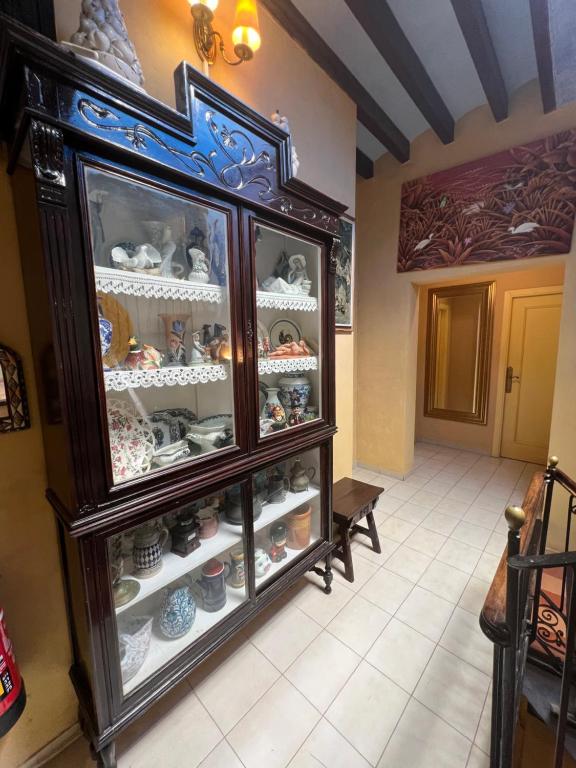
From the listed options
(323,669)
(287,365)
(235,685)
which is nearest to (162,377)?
(287,365)

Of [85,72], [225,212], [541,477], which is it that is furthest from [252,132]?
[541,477]

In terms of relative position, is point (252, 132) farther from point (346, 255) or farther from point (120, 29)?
point (346, 255)

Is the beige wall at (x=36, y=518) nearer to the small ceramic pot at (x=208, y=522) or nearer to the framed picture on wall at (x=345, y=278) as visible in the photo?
the small ceramic pot at (x=208, y=522)

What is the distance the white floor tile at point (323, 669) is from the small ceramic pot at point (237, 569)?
0.44 meters

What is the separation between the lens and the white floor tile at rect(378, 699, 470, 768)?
1.11 meters

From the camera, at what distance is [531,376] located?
3.60m

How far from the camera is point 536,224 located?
234cm

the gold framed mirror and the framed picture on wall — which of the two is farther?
the gold framed mirror

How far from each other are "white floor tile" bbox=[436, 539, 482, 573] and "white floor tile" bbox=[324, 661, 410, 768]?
3.19 feet

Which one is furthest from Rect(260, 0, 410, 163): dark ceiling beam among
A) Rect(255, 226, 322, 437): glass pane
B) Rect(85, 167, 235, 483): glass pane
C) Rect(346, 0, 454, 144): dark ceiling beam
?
Rect(85, 167, 235, 483): glass pane

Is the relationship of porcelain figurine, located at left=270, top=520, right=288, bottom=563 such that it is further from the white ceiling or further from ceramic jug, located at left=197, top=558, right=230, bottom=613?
the white ceiling

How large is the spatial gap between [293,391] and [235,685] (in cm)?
131

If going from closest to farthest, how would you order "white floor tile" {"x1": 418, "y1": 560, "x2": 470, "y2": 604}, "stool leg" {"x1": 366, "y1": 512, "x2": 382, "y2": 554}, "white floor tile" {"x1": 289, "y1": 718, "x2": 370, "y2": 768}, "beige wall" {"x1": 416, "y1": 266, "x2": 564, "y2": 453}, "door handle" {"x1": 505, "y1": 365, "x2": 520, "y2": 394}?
"white floor tile" {"x1": 289, "y1": 718, "x2": 370, "y2": 768}, "white floor tile" {"x1": 418, "y1": 560, "x2": 470, "y2": 604}, "stool leg" {"x1": 366, "y1": 512, "x2": 382, "y2": 554}, "beige wall" {"x1": 416, "y1": 266, "x2": 564, "y2": 453}, "door handle" {"x1": 505, "y1": 365, "x2": 520, "y2": 394}

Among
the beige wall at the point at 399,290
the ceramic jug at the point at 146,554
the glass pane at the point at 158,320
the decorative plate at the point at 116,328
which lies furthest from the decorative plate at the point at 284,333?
the beige wall at the point at 399,290
